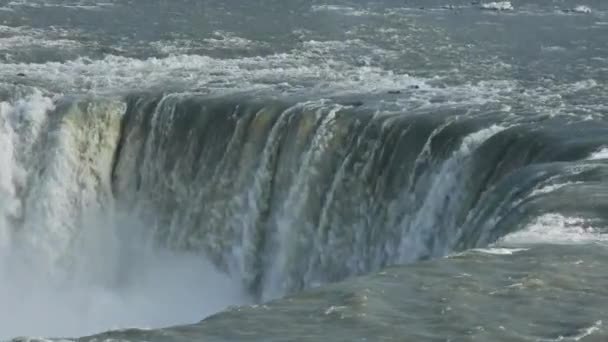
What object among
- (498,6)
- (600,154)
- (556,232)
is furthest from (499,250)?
(498,6)

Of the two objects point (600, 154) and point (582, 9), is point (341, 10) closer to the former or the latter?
point (582, 9)

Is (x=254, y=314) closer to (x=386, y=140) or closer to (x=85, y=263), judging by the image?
(x=386, y=140)

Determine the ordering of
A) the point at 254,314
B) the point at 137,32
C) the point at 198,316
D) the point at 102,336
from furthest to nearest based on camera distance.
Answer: the point at 137,32
the point at 198,316
the point at 254,314
the point at 102,336

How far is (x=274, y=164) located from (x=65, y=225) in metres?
4.71

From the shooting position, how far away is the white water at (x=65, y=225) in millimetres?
23406

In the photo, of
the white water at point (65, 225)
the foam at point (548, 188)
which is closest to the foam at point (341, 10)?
the white water at point (65, 225)

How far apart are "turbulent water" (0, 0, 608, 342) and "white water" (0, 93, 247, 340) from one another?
32 mm

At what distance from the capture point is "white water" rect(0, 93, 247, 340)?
23.4m

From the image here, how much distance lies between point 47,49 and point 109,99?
196 inches

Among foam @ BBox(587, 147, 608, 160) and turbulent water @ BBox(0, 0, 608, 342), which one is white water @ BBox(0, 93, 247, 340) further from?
foam @ BBox(587, 147, 608, 160)

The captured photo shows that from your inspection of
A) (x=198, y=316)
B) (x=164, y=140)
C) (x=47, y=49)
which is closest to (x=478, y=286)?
(x=198, y=316)

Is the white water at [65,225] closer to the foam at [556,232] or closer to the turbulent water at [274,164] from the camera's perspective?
the turbulent water at [274,164]

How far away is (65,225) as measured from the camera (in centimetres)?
2400

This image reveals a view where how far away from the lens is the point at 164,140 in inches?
908
